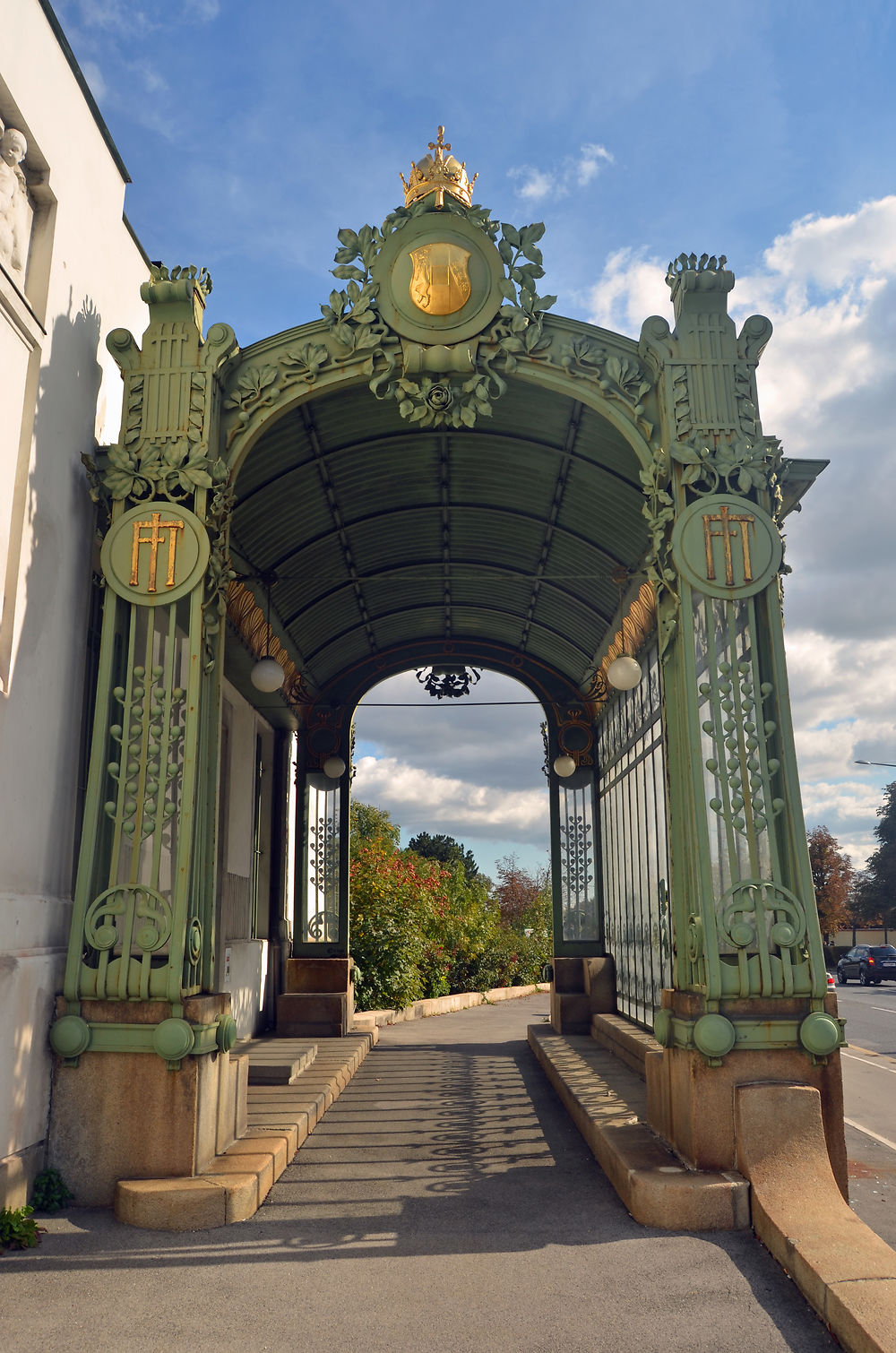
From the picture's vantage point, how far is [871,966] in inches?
1388

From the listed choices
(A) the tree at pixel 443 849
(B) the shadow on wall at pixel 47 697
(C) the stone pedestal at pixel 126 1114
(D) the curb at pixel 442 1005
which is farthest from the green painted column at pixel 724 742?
(A) the tree at pixel 443 849

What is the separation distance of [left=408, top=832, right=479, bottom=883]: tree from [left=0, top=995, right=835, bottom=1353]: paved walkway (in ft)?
174

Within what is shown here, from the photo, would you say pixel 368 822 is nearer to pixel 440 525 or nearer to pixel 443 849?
pixel 443 849

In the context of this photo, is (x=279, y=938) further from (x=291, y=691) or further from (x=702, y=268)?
(x=702, y=268)

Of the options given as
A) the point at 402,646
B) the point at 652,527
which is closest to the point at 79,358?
the point at 652,527

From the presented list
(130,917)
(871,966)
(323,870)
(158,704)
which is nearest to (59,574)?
(158,704)

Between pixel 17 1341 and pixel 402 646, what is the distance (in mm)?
10332

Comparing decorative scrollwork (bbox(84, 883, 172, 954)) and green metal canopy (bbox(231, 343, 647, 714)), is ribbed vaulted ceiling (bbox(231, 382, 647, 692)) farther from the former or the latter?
decorative scrollwork (bbox(84, 883, 172, 954))

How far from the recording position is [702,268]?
22.7 ft

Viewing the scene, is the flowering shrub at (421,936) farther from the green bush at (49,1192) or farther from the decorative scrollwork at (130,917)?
the green bush at (49,1192)

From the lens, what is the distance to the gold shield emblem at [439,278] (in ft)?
23.2

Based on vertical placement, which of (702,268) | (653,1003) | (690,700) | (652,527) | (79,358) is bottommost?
(653,1003)

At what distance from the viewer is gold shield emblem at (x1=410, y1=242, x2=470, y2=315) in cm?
707

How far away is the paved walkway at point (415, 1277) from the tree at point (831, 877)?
55648 mm
